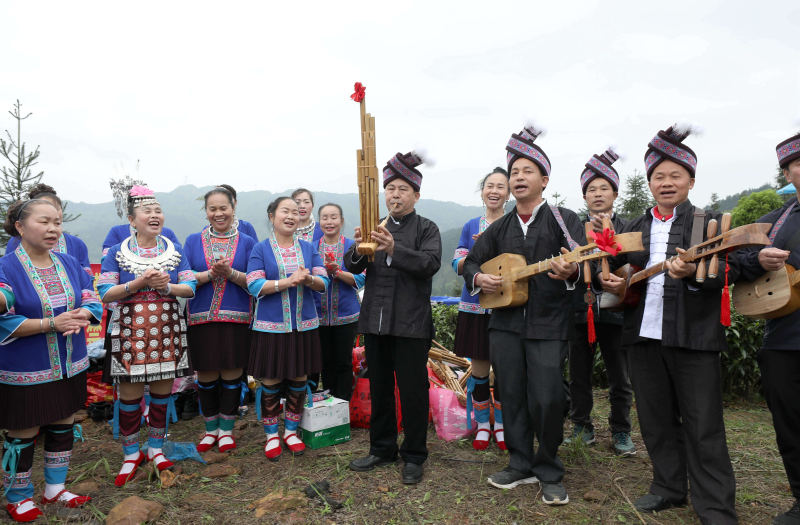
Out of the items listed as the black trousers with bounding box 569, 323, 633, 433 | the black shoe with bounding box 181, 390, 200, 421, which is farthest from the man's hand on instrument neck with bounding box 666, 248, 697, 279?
the black shoe with bounding box 181, 390, 200, 421

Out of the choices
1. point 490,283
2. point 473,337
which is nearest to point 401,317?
point 490,283

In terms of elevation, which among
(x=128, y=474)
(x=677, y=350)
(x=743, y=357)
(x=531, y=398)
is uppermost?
(x=677, y=350)

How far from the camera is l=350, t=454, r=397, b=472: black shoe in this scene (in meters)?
3.77

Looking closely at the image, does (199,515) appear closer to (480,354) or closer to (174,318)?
(174,318)

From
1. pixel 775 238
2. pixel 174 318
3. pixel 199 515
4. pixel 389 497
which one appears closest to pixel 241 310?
pixel 174 318

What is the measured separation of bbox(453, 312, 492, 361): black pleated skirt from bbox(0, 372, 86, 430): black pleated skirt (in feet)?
9.87

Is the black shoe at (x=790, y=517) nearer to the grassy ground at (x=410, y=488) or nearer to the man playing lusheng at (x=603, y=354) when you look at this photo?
the grassy ground at (x=410, y=488)

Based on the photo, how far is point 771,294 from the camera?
2.79 meters

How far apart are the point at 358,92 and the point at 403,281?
56.1 inches

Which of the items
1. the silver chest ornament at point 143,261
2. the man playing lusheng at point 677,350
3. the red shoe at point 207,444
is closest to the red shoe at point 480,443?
the man playing lusheng at point 677,350

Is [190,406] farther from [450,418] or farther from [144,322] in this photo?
[450,418]

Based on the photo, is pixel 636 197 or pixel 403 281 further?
pixel 636 197

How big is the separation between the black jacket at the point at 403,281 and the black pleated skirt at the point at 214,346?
125 cm

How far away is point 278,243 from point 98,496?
2.30 m
